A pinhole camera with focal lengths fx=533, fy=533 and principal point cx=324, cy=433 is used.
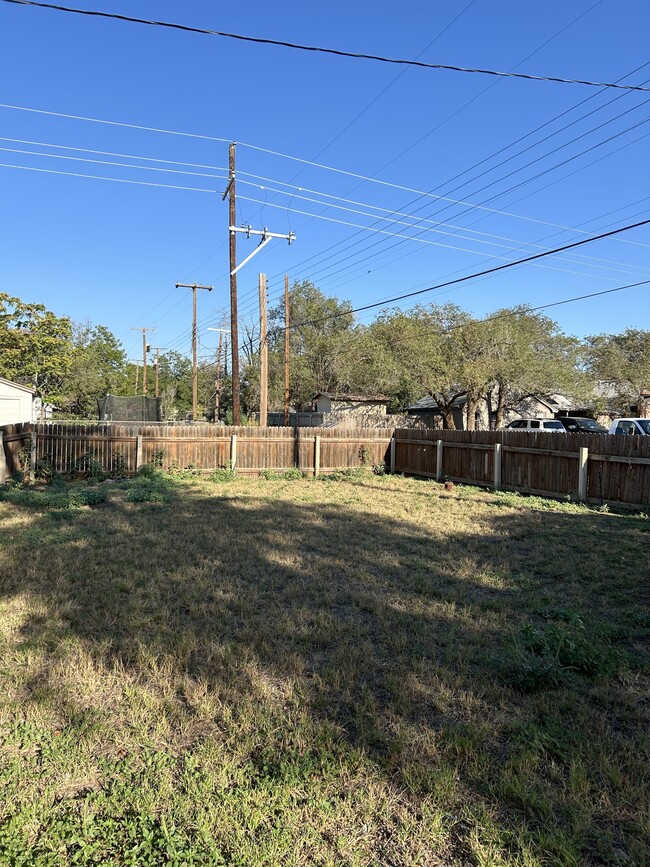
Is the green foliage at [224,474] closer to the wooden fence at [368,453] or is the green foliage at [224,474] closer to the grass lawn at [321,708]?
the wooden fence at [368,453]

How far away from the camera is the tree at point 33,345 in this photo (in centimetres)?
3067

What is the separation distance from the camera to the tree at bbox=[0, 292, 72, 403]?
30.7 metres

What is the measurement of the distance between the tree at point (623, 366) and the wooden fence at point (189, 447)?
66.5 ft

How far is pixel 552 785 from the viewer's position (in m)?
2.41

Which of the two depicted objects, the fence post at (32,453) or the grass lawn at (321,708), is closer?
the grass lawn at (321,708)

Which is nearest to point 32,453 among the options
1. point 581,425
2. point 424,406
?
point 581,425

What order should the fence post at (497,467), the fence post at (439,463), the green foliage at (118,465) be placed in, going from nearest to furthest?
the fence post at (497,467)
the green foliage at (118,465)
the fence post at (439,463)

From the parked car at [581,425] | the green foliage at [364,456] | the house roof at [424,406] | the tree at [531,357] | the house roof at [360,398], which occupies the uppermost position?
the tree at [531,357]

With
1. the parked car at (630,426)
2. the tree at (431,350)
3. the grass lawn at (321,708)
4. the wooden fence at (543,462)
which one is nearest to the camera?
the grass lawn at (321,708)

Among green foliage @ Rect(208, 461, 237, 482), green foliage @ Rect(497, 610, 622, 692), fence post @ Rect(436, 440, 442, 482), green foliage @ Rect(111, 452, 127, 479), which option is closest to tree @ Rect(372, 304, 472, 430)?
fence post @ Rect(436, 440, 442, 482)

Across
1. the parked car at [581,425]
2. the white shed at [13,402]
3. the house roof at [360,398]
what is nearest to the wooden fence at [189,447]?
the white shed at [13,402]

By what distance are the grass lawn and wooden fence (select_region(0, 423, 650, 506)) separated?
4.49 m

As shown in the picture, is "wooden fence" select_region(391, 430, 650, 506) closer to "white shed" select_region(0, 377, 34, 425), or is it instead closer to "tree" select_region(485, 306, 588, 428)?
"tree" select_region(485, 306, 588, 428)

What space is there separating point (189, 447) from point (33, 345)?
69.6 ft
